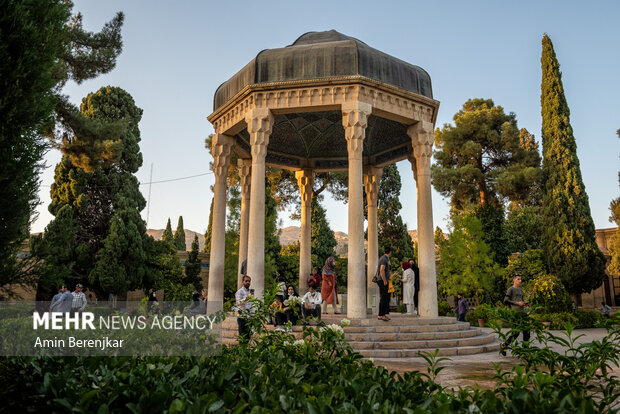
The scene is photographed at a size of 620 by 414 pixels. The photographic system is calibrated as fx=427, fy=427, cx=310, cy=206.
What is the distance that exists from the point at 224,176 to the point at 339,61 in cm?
526

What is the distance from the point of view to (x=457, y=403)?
2119mm

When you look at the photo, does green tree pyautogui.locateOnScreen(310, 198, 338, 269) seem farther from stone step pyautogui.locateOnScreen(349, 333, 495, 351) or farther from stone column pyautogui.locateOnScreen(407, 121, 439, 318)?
stone step pyautogui.locateOnScreen(349, 333, 495, 351)

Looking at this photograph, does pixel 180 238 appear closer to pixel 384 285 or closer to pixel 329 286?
pixel 329 286

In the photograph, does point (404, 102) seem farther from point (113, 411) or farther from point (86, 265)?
point (86, 265)

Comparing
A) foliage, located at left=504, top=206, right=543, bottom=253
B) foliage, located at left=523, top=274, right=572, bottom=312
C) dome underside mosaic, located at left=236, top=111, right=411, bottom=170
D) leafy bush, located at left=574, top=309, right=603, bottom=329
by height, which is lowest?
leafy bush, located at left=574, top=309, right=603, bottom=329

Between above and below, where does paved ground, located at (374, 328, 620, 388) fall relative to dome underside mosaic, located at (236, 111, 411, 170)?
below

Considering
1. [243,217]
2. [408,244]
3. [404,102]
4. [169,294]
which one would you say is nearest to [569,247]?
[408,244]

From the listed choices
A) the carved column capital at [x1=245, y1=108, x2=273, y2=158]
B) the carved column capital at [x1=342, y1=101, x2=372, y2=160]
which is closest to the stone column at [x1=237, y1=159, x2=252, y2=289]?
the carved column capital at [x1=245, y1=108, x2=273, y2=158]

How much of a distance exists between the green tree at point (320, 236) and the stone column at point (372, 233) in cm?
1330

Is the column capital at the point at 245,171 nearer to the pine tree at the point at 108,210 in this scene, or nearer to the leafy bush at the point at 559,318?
the pine tree at the point at 108,210

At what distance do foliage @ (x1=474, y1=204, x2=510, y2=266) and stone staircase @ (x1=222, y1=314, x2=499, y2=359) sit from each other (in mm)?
14951

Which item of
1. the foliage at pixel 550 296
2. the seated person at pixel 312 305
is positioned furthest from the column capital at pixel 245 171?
the foliage at pixel 550 296

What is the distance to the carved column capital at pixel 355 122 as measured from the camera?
11422 mm

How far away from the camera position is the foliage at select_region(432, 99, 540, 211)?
2736cm
